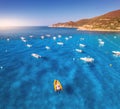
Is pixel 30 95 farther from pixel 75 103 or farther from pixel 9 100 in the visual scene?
pixel 75 103

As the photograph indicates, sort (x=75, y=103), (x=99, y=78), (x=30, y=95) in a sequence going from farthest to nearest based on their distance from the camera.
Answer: (x=99, y=78), (x=30, y=95), (x=75, y=103)

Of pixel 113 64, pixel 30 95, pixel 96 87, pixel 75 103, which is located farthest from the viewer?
pixel 113 64

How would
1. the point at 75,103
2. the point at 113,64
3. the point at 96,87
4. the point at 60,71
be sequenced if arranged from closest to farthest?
the point at 75,103, the point at 96,87, the point at 60,71, the point at 113,64

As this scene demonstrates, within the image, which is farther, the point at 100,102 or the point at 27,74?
the point at 27,74

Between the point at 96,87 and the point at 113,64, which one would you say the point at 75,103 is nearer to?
the point at 96,87

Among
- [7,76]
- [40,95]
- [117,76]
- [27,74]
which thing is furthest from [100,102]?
[7,76]

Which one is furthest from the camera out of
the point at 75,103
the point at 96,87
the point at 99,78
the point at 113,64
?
the point at 113,64

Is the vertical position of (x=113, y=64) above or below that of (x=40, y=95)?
below

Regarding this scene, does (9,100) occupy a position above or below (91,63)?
above

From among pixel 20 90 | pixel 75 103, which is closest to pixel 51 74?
pixel 20 90
